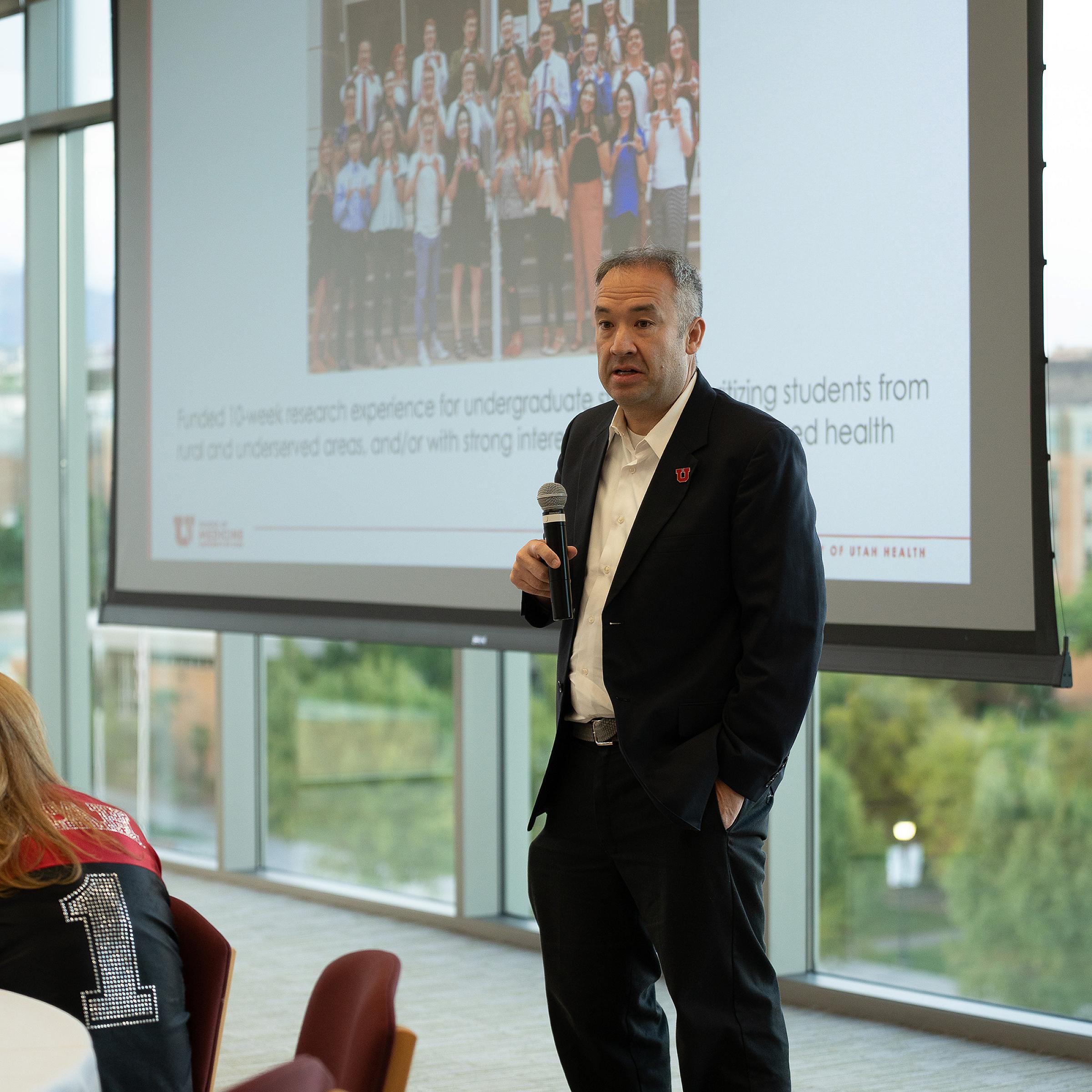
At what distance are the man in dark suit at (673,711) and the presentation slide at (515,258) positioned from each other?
3.82ft

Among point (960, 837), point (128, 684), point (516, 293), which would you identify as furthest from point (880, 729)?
point (128, 684)

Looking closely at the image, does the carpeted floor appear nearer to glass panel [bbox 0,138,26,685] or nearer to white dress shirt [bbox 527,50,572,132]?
glass panel [bbox 0,138,26,685]

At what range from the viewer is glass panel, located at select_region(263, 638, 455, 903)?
534 centimetres

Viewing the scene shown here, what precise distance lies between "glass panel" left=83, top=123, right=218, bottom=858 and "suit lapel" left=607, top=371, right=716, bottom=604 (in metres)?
4.09

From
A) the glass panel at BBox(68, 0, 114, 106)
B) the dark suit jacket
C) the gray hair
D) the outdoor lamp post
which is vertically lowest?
the outdoor lamp post

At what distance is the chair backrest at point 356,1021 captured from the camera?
1499 millimetres

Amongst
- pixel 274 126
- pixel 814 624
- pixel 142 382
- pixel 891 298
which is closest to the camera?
pixel 814 624

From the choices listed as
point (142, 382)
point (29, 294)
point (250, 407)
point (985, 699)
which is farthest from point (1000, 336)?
point (29, 294)

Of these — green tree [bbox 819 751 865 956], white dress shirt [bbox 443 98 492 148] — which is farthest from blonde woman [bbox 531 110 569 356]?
green tree [bbox 819 751 865 956]

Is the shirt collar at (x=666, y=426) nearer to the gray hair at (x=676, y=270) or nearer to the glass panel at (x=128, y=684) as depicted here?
the gray hair at (x=676, y=270)

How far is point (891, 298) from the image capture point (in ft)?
11.0

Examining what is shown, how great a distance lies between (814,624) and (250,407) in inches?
129

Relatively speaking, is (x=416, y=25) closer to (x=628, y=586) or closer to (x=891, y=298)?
(x=891, y=298)

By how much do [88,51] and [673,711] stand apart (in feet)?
17.5
